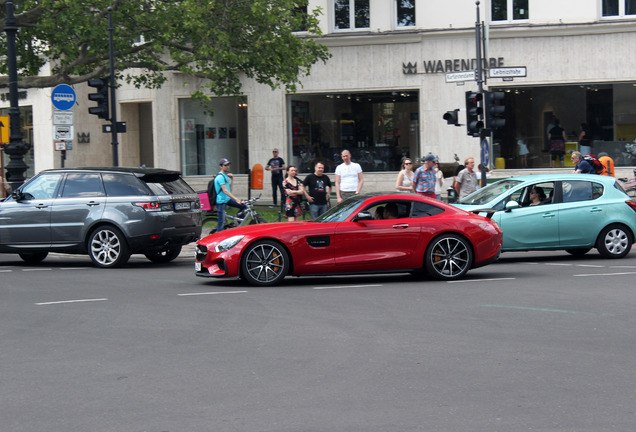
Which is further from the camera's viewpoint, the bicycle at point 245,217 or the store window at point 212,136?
the store window at point 212,136

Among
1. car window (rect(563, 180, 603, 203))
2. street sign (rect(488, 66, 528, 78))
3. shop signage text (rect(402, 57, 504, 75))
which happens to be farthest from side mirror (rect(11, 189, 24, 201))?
shop signage text (rect(402, 57, 504, 75))

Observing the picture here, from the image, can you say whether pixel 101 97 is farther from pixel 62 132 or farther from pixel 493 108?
pixel 493 108

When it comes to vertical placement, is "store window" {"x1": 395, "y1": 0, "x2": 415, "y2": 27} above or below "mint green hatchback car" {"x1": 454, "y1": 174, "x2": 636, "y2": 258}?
above

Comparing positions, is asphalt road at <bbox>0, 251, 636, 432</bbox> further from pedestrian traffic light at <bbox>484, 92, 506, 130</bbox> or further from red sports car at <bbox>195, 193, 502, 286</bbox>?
pedestrian traffic light at <bbox>484, 92, 506, 130</bbox>

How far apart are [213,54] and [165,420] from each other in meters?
19.0

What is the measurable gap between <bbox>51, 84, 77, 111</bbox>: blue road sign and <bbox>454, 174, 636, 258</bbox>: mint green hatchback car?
9.15 meters

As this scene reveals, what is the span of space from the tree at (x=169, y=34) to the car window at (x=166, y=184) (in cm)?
786

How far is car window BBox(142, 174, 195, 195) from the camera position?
1545 cm

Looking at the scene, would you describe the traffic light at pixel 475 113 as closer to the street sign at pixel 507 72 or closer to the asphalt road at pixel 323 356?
the street sign at pixel 507 72

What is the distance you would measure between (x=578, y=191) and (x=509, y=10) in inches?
615

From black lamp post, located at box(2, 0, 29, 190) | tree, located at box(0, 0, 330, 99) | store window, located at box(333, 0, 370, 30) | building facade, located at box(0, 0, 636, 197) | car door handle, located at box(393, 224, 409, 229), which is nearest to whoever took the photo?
car door handle, located at box(393, 224, 409, 229)

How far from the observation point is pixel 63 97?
19641mm

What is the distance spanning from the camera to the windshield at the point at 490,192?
51.6ft

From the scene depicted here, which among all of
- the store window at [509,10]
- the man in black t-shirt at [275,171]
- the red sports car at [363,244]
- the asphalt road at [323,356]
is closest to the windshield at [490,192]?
the red sports car at [363,244]
